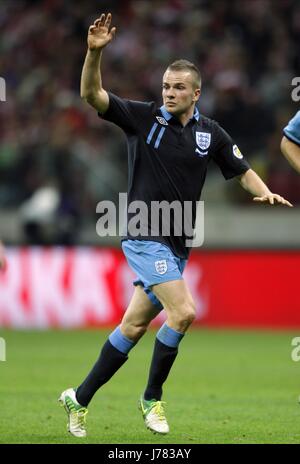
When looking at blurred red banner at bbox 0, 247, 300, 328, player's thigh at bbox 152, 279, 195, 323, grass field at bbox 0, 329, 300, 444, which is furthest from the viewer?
blurred red banner at bbox 0, 247, 300, 328

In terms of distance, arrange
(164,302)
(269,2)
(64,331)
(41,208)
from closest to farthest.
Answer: (164,302)
(64,331)
(41,208)
(269,2)

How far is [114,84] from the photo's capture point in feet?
62.7

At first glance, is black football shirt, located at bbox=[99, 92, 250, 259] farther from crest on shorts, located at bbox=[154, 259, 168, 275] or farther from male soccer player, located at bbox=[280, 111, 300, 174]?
male soccer player, located at bbox=[280, 111, 300, 174]

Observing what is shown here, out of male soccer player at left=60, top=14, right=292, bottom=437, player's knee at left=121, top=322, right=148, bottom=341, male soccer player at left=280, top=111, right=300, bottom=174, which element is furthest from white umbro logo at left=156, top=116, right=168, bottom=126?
player's knee at left=121, top=322, right=148, bottom=341

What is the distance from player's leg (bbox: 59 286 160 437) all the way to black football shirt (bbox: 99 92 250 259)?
420 millimetres

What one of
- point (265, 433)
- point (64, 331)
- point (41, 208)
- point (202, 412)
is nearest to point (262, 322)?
point (64, 331)

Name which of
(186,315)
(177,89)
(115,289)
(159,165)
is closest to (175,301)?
(186,315)

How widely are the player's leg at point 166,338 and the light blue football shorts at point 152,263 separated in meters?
A: 0.06

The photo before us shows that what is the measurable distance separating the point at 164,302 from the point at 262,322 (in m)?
9.76

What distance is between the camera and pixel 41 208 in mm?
17797

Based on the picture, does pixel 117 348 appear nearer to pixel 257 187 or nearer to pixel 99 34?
pixel 257 187

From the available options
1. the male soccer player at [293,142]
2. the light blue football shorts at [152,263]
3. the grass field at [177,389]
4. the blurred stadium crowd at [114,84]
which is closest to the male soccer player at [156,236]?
the light blue football shorts at [152,263]

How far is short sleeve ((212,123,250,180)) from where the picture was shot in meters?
7.20

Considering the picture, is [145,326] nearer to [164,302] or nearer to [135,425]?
[164,302]
